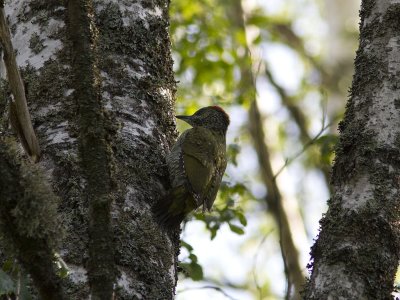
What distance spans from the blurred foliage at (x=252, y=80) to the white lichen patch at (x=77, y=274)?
5.02 feet

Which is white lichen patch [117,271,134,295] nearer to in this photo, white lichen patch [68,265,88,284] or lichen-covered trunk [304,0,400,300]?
white lichen patch [68,265,88,284]

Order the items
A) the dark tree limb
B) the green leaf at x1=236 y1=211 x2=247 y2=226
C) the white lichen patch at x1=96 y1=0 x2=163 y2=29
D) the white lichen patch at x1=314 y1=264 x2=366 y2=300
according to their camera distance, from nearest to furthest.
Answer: the white lichen patch at x1=314 y1=264 x2=366 y2=300
the white lichen patch at x1=96 y1=0 x2=163 y2=29
the green leaf at x1=236 y1=211 x2=247 y2=226
the dark tree limb

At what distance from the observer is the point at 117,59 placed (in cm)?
371

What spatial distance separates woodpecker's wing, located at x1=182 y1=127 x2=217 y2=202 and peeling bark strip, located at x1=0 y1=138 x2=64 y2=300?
244 cm

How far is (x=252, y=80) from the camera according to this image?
20.2 feet

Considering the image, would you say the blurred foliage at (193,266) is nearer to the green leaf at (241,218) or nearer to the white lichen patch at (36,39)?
the green leaf at (241,218)

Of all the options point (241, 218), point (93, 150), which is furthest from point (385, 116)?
point (241, 218)

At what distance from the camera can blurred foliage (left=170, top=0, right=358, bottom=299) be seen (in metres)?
6.48

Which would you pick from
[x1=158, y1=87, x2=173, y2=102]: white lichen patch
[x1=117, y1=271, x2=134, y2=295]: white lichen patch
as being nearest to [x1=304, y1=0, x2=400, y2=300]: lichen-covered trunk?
[x1=117, y1=271, x2=134, y2=295]: white lichen patch

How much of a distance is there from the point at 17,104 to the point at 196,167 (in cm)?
231

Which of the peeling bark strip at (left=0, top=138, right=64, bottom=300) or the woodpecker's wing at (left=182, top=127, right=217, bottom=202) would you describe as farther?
the woodpecker's wing at (left=182, top=127, right=217, bottom=202)

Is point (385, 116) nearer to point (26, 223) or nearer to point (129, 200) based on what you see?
point (129, 200)

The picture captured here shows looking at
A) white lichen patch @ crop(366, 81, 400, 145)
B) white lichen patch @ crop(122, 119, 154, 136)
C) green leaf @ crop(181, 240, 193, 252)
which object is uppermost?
green leaf @ crop(181, 240, 193, 252)

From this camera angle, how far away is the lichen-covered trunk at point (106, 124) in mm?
2324
